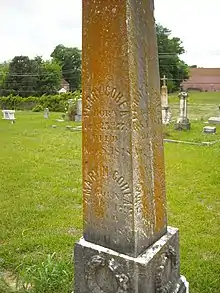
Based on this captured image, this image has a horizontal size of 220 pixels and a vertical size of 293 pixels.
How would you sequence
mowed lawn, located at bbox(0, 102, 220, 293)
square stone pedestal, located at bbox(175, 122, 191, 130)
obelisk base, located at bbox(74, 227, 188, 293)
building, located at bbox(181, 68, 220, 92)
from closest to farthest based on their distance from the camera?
obelisk base, located at bbox(74, 227, 188, 293) → mowed lawn, located at bbox(0, 102, 220, 293) → square stone pedestal, located at bbox(175, 122, 191, 130) → building, located at bbox(181, 68, 220, 92)

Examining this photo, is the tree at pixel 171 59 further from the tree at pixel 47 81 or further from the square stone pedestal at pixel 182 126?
the square stone pedestal at pixel 182 126

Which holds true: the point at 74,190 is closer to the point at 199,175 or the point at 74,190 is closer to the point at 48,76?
the point at 199,175

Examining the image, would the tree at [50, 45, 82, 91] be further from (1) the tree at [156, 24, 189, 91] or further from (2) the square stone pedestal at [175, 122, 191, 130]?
(2) the square stone pedestal at [175, 122, 191, 130]

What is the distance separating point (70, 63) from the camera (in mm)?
45375

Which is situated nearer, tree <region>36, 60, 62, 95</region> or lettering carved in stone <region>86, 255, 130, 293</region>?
lettering carved in stone <region>86, 255, 130, 293</region>

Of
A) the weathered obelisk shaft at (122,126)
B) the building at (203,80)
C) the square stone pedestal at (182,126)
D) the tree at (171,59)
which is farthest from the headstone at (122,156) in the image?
the building at (203,80)

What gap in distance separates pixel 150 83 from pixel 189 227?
10.4ft

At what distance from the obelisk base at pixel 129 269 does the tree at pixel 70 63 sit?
40.5 meters

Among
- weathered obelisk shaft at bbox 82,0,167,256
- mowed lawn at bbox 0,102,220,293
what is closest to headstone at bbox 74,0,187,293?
weathered obelisk shaft at bbox 82,0,167,256

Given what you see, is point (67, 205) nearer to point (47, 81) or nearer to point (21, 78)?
point (47, 81)

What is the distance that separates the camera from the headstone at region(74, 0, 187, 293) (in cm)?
212

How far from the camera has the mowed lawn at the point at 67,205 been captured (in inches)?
159

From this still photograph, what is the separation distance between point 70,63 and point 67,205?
4125cm

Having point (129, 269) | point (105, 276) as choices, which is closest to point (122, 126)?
point (129, 269)
